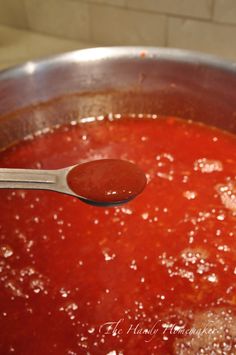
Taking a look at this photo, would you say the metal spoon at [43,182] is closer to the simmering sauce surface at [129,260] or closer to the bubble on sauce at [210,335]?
the simmering sauce surface at [129,260]

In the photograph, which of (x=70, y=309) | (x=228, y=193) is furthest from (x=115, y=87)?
(x=70, y=309)

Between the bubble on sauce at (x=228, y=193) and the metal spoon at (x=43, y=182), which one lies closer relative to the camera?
the metal spoon at (x=43, y=182)

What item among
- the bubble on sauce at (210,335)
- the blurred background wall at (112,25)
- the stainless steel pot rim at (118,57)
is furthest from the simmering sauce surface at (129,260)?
the blurred background wall at (112,25)

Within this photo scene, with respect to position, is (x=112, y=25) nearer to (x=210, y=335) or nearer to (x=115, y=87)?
(x=115, y=87)

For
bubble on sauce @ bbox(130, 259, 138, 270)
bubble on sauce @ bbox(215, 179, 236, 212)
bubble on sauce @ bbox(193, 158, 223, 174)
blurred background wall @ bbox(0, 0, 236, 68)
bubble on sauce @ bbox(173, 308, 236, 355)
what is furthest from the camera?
blurred background wall @ bbox(0, 0, 236, 68)

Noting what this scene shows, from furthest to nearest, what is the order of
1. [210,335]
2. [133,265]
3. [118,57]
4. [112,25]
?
[112,25]
[118,57]
[133,265]
[210,335]

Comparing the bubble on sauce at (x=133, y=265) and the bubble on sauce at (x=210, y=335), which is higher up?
the bubble on sauce at (x=133, y=265)

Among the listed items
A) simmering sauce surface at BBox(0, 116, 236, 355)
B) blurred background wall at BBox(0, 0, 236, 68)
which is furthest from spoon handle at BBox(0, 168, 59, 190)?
blurred background wall at BBox(0, 0, 236, 68)

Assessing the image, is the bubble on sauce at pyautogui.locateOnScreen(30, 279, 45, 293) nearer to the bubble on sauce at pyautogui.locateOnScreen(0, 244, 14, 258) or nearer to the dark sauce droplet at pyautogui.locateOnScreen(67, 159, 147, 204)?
the bubble on sauce at pyautogui.locateOnScreen(0, 244, 14, 258)
